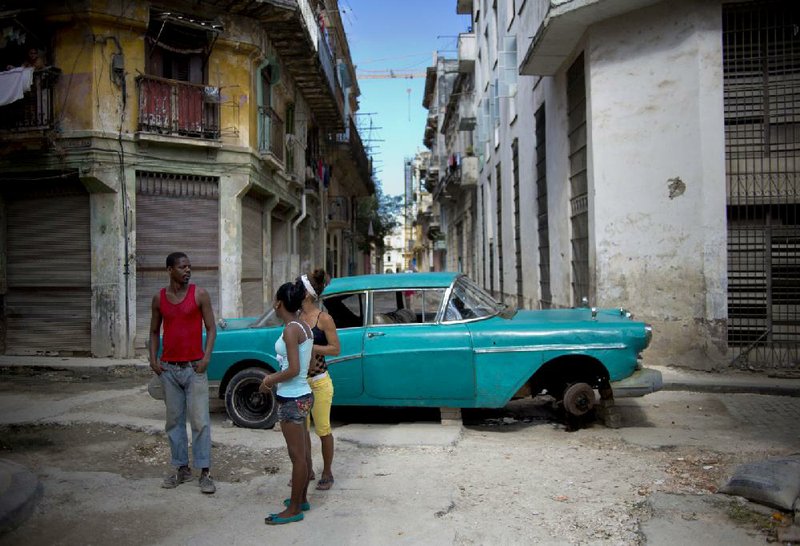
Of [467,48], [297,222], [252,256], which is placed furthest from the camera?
[467,48]

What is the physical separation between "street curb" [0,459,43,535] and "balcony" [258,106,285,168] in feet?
34.9

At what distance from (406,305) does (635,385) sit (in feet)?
7.71

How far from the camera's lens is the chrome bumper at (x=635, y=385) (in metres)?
6.08

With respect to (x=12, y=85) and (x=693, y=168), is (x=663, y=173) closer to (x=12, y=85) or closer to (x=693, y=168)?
(x=693, y=168)

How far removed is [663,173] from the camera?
9.77 metres

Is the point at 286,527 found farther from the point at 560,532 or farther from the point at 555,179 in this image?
the point at 555,179

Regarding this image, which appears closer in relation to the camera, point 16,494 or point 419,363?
point 16,494

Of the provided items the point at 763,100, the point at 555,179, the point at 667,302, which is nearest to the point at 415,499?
the point at 667,302

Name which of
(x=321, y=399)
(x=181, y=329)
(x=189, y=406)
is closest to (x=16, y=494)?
(x=189, y=406)

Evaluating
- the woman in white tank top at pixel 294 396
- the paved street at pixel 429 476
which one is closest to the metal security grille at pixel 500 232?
the paved street at pixel 429 476

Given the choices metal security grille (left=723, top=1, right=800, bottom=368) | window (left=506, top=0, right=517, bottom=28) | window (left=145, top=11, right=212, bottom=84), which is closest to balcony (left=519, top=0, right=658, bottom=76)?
metal security grille (left=723, top=1, right=800, bottom=368)

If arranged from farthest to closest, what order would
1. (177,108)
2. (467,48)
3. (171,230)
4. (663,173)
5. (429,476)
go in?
(467,48) < (171,230) < (177,108) < (663,173) < (429,476)

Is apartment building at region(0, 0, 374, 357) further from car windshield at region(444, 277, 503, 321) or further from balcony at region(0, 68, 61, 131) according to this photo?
car windshield at region(444, 277, 503, 321)

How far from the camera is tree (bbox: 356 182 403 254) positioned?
40.0 metres
